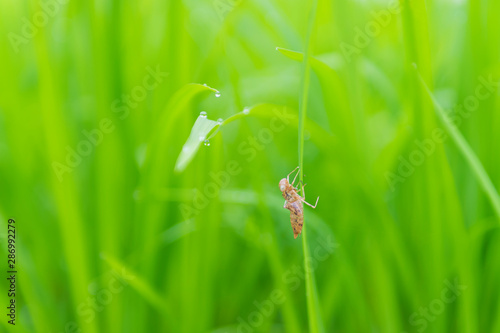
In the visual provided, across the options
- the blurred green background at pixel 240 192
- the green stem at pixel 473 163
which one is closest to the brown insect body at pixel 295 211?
the blurred green background at pixel 240 192

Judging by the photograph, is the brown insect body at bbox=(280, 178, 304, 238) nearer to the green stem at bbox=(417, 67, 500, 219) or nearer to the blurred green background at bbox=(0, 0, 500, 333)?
the blurred green background at bbox=(0, 0, 500, 333)

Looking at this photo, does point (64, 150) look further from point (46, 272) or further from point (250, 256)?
point (250, 256)

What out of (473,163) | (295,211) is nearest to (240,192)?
(295,211)

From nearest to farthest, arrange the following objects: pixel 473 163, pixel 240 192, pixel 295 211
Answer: pixel 473 163
pixel 295 211
pixel 240 192

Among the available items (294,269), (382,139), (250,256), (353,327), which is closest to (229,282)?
(250,256)

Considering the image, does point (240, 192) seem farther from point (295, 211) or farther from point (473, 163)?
point (473, 163)

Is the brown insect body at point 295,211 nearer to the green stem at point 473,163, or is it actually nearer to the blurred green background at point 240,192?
the blurred green background at point 240,192

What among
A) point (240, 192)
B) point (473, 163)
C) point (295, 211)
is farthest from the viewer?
point (240, 192)

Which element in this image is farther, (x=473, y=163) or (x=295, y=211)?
(x=295, y=211)

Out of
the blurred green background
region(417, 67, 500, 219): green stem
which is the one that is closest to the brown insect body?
the blurred green background
